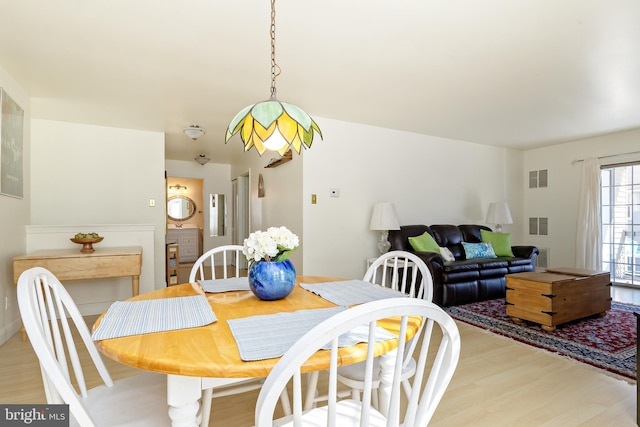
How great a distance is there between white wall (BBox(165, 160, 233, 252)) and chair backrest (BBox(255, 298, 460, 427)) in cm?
680

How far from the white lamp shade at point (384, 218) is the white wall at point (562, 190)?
3468mm

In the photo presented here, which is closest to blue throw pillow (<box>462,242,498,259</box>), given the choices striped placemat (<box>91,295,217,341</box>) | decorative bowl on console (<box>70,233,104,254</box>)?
striped placemat (<box>91,295,217,341</box>)

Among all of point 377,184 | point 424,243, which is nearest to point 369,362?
point 424,243

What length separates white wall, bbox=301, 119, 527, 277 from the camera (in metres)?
4.12

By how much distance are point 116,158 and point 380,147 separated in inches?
140

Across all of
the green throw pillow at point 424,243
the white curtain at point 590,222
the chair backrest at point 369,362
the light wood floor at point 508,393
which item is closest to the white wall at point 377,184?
the green throw pillow at point 424,243

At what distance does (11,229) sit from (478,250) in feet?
17.5

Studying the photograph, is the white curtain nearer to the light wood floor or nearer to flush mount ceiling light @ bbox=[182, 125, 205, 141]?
the light wood floor

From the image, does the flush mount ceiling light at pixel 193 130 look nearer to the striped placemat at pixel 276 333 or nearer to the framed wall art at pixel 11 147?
the framed wall art at pixel 11 147

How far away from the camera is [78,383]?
3.75ft

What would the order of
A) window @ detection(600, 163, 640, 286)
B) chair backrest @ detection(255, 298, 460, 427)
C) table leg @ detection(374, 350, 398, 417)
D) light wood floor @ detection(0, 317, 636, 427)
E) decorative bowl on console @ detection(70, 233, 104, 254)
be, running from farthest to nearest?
window @ detection(600, 163, 640, 286) → decorative bowl on console @ detection(70, 233, 104, 254) → light wood floor @ detection(0, 317, 636, 427) → table leg @ detection(374, 350, 398, 417) → chair backrest @ detection(255, 298, 460, 427)

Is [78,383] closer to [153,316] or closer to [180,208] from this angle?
[153,316]

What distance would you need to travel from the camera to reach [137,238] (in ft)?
13.1

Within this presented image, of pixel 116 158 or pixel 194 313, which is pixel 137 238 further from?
pixel 194 313
